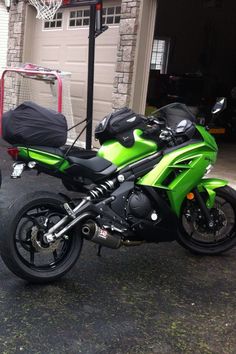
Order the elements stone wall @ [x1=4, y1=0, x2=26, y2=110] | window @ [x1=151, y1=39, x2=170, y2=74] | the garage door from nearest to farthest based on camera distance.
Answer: the garage door → stone wall @ [x1=4, y1=0, x2=26, y2=110] → window @ [x1=151, y1=39, x2=170, y2=74]

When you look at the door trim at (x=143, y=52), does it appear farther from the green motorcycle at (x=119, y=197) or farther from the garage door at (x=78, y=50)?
the green motorcycle at (x=119, y=197)

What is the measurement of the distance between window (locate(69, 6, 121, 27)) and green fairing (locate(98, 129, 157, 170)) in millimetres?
4914

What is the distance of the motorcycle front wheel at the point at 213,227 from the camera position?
4223mm

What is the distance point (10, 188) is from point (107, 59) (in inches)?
133

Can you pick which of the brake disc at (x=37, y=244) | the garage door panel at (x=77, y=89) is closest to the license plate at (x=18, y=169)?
the brake disc at (x=37, y=244)

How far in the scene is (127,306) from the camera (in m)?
3.35

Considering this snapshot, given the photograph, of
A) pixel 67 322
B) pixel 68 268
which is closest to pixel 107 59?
pixel 68 268

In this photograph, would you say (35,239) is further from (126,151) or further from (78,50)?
(78,50)

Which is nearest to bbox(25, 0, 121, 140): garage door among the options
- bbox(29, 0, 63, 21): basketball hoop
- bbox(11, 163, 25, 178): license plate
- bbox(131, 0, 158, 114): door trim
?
bbox(131, 0, 158, 114): door trim

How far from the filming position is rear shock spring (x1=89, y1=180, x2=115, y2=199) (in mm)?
3656

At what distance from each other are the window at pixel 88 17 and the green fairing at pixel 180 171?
485 cm

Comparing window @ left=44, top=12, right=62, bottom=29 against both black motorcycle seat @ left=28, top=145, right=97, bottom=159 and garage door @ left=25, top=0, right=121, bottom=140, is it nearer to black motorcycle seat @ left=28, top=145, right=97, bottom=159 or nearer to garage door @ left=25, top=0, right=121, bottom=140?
garage door @ left=25, top=0, right=121, bottom=140

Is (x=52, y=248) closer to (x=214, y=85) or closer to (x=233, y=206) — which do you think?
(x=233, y=206)

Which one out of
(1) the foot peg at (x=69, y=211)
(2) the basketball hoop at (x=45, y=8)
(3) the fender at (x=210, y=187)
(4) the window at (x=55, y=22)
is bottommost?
(1) the foot peg at (x=69, y=211)
